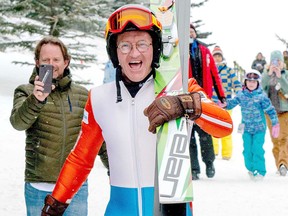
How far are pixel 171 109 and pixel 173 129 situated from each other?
0.32 ft

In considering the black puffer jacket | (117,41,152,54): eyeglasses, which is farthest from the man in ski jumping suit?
the black puffer jacket

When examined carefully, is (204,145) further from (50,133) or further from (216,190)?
(50,133)

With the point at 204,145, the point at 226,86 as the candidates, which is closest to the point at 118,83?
the point at 204,145

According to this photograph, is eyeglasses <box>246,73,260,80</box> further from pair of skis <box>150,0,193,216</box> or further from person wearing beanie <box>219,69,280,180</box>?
pair of skis <box>150,0,193,216</box>

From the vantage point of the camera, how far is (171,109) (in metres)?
2.30

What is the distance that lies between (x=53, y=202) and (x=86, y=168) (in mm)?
277

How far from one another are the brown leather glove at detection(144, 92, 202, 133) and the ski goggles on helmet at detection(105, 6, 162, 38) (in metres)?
0.51

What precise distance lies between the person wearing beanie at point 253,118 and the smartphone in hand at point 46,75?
17.6ft

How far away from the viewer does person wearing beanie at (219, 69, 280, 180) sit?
8484 mm

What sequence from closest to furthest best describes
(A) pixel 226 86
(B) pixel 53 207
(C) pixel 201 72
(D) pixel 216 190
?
(B) pixel 53 207, (D) pixel 216 190, (C) pixel 201 72, (A) pixel 226 86

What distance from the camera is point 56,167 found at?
12.6ft

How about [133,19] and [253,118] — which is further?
[253,118]

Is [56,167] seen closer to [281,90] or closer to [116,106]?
[116,106]

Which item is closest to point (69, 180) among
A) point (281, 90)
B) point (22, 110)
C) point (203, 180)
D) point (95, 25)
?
point (22, 110)
